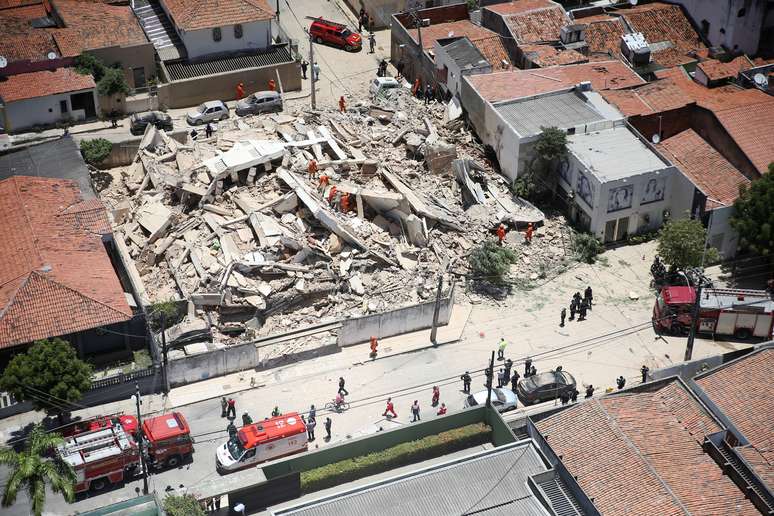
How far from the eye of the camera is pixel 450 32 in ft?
233

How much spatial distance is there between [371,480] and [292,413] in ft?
15.8

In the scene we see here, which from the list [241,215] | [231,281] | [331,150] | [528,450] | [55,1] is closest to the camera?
[528,450]

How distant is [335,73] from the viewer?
7119 centimetres

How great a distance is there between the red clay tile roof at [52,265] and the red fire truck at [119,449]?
16.8 feet

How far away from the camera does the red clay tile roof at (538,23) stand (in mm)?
69062

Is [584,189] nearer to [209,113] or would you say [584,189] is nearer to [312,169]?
[312,169]

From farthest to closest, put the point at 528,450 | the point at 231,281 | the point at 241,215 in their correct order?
the point at 241,215 → the point at 231,281 → the point at 528,450

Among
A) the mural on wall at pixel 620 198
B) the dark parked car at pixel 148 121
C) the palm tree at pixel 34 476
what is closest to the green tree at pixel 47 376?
the palm tree at pixel 34 476

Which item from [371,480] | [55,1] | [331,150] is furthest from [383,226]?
[55,1]

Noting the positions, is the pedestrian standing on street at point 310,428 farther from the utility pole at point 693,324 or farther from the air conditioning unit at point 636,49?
the air conditioning unit at point 636,49

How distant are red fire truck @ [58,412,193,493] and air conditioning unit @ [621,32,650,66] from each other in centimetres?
3894

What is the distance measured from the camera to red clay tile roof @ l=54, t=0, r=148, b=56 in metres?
66.1

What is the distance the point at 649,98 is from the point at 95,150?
32348mm

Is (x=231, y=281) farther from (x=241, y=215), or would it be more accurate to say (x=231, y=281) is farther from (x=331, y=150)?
(x=331, y=150)
